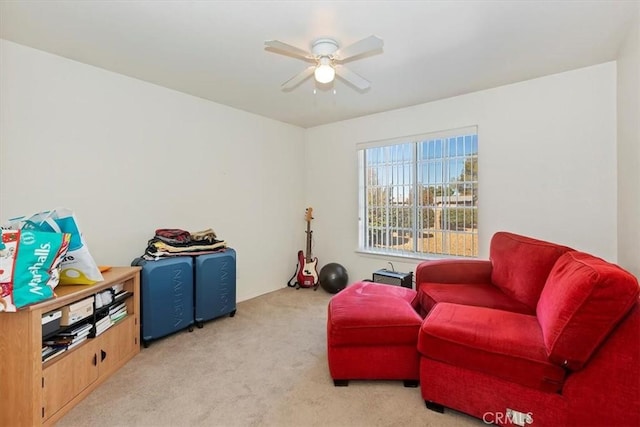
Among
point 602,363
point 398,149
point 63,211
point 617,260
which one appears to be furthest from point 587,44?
point 63,211

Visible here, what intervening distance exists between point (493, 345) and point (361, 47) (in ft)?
5.99

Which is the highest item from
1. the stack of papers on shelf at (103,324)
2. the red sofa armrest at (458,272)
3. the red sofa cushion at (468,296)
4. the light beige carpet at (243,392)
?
the red sofa armrest at (458,272)

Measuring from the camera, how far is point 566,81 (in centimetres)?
279

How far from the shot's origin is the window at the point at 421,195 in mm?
3430

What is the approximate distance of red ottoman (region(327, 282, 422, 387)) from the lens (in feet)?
6.35

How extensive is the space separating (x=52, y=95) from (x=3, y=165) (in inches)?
24.9

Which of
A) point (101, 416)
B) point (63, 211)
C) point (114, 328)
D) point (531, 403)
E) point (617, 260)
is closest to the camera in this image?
point (531, 403)

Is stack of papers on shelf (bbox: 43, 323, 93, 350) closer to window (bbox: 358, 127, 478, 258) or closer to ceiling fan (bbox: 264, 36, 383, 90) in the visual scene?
ceiling fan (bbox: 264, 36, 383, 90)

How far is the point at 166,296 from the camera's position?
2.65m

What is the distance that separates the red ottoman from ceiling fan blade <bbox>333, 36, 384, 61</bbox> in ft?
5.37

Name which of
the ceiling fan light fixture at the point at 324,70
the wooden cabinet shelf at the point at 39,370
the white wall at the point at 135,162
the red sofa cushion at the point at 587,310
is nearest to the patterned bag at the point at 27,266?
the wooden cabinet shelf at the point at 39,370

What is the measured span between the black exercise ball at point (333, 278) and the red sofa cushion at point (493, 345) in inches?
87.1

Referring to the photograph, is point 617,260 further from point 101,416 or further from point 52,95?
point 52,95

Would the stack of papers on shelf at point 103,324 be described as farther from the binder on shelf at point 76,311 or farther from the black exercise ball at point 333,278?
the black exercise ball at point 333,278
